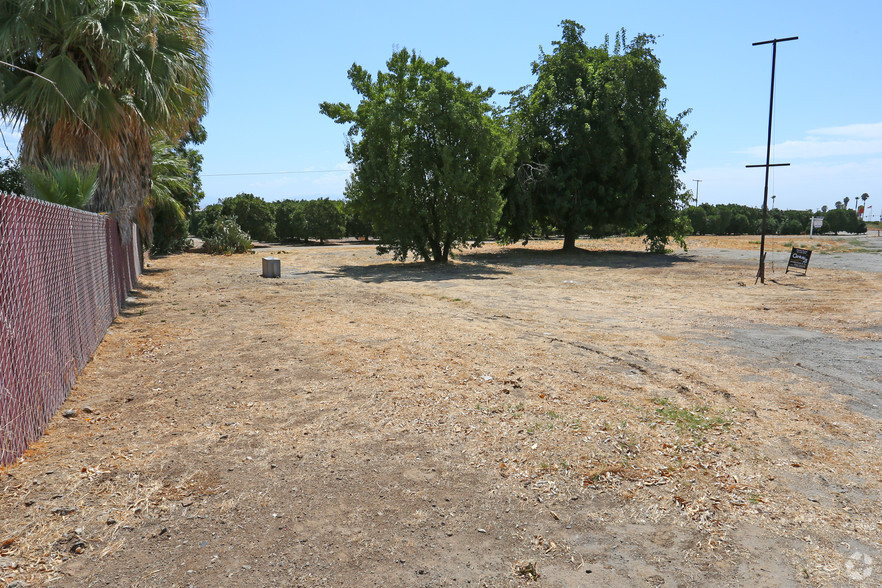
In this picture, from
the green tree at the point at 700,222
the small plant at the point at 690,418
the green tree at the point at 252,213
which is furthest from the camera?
the green tree at the point at 700,222

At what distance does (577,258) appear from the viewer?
2519 centimetres

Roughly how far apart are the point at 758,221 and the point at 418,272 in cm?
4434

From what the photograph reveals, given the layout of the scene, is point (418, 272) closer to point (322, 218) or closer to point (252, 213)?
point (252, 213)

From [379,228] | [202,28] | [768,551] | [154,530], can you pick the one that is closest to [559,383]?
[768,551]

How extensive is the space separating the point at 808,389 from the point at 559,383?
8.09 ft

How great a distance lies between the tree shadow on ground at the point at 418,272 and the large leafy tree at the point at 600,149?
17.9ft

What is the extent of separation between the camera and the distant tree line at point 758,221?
50.6m

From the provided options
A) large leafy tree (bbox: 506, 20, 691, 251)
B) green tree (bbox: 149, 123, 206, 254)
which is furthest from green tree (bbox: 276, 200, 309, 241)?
large leafy tree (bbox: 506, 20, 691, 251)

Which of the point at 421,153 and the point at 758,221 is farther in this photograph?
the point at 758,221

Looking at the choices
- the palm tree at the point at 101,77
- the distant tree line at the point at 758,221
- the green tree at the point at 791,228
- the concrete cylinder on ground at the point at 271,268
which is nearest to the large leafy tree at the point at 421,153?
the concrete cylinder on ground at the point at 271,268

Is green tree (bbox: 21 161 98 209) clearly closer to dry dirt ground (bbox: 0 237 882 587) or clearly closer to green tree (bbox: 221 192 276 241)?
dry dirt ground (bbox: 0 237 882 587)

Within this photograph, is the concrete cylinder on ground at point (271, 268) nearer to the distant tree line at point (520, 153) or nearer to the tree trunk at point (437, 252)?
the distant tree line at point (520, 153)

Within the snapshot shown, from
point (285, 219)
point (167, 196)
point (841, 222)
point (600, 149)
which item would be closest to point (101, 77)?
point (167, 196)

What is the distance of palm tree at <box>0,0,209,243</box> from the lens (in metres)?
9.80
